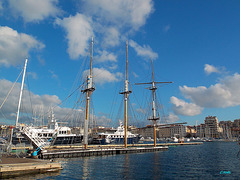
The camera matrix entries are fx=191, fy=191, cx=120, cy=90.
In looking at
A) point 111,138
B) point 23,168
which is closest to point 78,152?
point 23,168

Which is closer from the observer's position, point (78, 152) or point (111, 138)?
point (78, 152)

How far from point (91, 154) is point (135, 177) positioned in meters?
25.0

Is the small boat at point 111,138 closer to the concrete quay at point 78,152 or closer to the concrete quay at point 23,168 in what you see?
the concrete quay at point 78,152

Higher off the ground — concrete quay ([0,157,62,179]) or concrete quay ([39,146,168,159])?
concrete quay ([0,157,62,179])

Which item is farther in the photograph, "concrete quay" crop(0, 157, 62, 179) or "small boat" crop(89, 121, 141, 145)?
"small boat" crop(89, 121, 141, 145)

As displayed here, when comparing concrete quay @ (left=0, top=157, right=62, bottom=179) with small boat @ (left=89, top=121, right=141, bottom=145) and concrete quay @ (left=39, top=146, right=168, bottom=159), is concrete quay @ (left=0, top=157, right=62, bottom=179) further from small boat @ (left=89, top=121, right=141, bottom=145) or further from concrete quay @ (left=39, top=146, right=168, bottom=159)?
small boat @ (left=89, top=121, right=141, bottom=145)

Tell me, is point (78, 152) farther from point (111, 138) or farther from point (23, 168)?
point (111, 138)

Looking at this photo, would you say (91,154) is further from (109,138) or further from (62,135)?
(109,138)

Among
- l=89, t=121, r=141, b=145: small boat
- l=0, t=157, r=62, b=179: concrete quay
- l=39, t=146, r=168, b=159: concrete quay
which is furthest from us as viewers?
l=89, t=121, r=141, b=145: small boat

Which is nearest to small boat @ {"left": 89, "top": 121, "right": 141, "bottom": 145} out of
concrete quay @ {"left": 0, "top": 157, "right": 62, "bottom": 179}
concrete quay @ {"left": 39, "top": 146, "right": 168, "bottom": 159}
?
concrete quay @ {"left": 39, "top": 146, "right": 168, "bottom": 159}

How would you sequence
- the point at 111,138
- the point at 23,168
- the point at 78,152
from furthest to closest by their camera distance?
the point at 111,138
the point at 78,152
the point at 23,168

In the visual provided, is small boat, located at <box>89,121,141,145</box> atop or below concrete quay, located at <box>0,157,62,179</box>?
below

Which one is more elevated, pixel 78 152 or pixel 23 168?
pixel 23 168

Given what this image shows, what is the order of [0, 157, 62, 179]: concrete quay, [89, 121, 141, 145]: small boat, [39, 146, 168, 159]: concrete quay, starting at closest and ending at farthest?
1. [0, 157, 62, 179]: concrete quay
2. [39, 146, 168, 159]: concrete quay
3. [89, 121, 141, 145]: small boat
